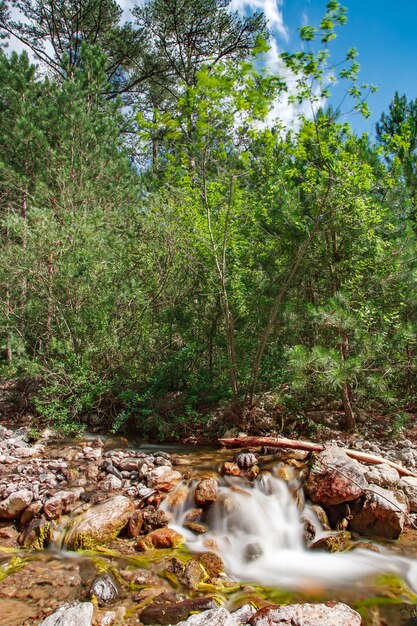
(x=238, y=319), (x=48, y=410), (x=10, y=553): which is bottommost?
(x=10, y=553)

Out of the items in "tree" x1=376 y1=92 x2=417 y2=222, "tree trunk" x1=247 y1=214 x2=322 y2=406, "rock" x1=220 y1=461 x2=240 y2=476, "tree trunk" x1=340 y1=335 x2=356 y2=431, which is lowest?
"rock" x1=220 y1=461 x2=240 y2=476

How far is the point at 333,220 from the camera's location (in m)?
6.23

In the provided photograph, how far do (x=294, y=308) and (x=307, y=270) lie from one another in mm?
→ 641

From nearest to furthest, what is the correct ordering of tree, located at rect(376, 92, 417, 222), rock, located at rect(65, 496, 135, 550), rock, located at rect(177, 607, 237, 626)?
1. rock, located at rect(177, 607, 237, 626)
2. rock, located at rect(65, 496, 135, 550)
3. tree, located at rect(376, 92, 417, 222)

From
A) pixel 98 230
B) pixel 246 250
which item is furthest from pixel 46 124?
pixel 246 250

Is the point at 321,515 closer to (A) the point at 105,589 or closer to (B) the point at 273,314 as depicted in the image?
(A) the point at 105,589

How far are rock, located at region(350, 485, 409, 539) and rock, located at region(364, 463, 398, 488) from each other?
240 mm

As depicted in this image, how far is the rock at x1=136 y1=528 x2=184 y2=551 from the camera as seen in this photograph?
4.39 m

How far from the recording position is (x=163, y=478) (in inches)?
214

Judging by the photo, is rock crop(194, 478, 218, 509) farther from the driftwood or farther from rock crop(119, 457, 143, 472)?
the driftwood

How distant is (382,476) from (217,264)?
3.53 m

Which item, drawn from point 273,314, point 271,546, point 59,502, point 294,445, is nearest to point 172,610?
point 271,546

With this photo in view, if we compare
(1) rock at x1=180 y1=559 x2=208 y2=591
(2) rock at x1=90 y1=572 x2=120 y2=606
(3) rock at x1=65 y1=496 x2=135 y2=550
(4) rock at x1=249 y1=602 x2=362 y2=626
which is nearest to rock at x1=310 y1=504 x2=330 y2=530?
(4) rock at x1=249 y1=602 x2=362 y2=626

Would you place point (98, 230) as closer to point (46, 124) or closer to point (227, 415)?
point (46, 124)
